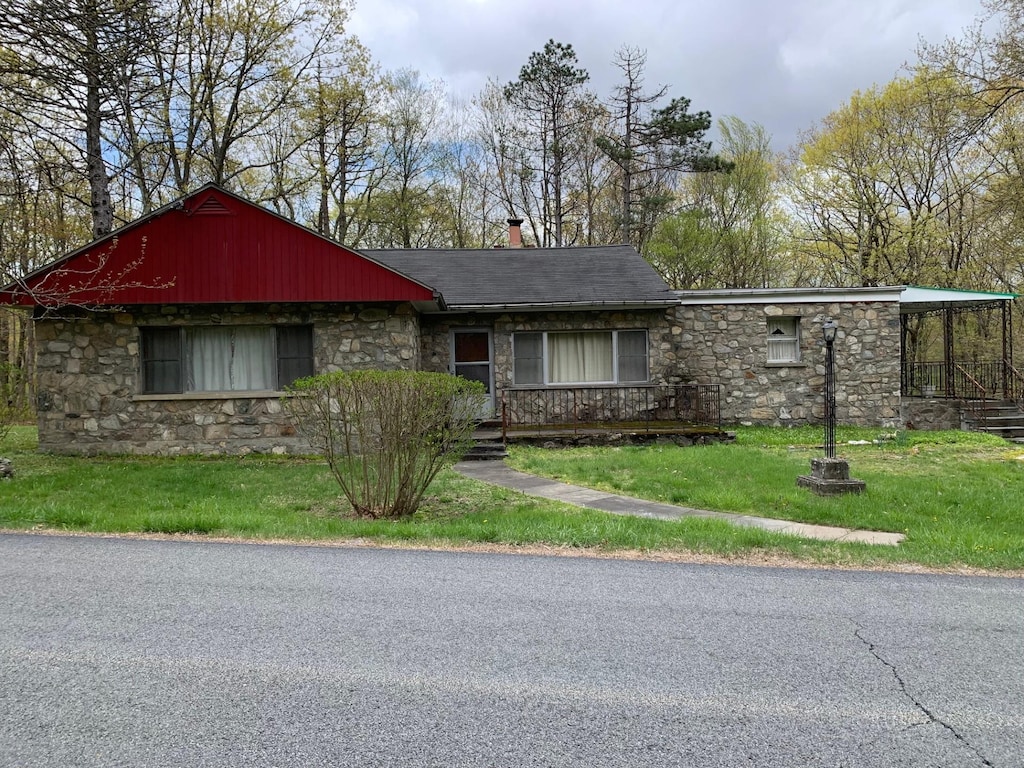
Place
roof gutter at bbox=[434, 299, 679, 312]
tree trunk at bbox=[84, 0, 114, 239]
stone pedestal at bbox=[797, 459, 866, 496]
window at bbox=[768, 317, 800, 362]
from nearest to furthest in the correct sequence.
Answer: stone pedestal at bbox=[797, 459, 866, 496] < tree trunk at bbox=[84, 0, 114, 239] < roof gutter at bbox=[434, 299, 679, 312] < window at bbox=[768, 317, 800, 362]

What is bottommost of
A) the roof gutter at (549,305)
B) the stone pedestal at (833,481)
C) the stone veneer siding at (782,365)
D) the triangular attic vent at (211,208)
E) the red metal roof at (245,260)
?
the stone pedestal at (833,481)

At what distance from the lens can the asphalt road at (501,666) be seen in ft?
9.14

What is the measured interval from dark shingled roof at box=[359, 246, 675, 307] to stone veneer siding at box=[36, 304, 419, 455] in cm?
226

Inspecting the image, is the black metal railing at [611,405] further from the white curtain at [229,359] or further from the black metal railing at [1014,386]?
the black metal railing at [1014,386]

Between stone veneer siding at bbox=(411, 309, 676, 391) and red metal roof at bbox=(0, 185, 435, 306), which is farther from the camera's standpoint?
stone veneer siding at bbox=(411, 309, 676, 391)

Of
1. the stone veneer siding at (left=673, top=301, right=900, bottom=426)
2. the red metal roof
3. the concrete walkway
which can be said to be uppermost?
the red metal roof

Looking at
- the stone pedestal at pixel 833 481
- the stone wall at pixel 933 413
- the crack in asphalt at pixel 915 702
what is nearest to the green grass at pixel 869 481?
the stone pedestal at pixel 833 481

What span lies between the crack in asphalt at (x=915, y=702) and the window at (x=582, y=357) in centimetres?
1125

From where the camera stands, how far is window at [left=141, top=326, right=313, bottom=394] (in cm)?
1285

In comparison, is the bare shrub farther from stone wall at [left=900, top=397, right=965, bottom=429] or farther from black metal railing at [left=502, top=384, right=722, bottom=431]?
stone wall at [left=900, top=397, right=965, bottom=429]

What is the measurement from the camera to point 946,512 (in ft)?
24.9

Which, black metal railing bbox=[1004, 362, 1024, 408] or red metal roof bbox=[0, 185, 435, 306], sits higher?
red metal roof bbox=[0, 185, 435, 306]

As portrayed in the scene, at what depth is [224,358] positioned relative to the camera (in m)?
12.9

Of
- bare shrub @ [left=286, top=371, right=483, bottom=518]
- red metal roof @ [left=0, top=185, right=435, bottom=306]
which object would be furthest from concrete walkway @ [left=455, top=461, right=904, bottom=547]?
red metal roof @ [left=0, top=185, right=435, bottom=306]
